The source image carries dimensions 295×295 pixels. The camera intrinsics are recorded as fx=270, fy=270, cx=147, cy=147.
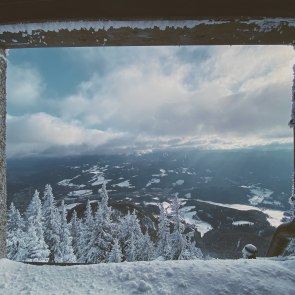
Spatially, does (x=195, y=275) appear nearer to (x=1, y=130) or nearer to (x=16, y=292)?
(x=16, y=292)

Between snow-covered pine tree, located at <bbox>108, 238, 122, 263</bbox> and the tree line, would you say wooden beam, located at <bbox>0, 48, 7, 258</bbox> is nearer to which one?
the tree line

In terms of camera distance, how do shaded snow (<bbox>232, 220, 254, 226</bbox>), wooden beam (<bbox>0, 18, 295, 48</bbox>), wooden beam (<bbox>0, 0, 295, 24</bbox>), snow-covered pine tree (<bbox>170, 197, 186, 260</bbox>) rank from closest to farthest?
wooden beam (<bbox>0, 0, 295, 24</bbox>), wooden beam (<bbox>0, 18, 295, 48</bbox>), snow-covered pine tree (<bbox>170, 197, 186, 260</bbox>), shaded snow (<bbox>232, 220, 254, 226</bbox>)

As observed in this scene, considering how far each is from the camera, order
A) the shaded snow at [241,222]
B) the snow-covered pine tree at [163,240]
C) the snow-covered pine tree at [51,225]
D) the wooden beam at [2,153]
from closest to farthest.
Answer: the wooden beam at [2,153] < the snow-covered pine tree at [163,240] < the snow-covered pine tree at [51,225] < the shaded snow at [241,222]

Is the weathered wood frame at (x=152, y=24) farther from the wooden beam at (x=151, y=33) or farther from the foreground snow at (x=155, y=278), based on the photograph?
the foreground snow at (x=155, y=278)

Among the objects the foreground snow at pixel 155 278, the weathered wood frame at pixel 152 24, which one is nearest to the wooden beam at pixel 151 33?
the weathered wood frame at pixel 152 24

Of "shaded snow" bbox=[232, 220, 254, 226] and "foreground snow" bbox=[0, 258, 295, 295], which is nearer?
"foreground snow" bbox=[0, 258, 295, 295]

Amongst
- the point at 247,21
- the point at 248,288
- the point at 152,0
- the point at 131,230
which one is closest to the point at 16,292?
the point at 248,288

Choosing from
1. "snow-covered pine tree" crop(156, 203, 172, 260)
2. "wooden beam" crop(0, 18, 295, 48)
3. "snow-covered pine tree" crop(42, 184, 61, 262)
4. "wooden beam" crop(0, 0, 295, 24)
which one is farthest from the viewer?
"snow-covered pine tree" crop(42, 184, 61, 262)

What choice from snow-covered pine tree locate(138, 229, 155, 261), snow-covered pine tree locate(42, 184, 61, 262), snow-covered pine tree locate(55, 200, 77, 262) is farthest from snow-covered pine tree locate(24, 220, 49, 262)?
snow-covered pine tree locate(138, 229, 155, 261)

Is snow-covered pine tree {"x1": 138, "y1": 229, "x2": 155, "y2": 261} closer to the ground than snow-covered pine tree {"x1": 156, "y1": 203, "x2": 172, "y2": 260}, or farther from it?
closer to the ground
